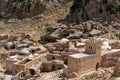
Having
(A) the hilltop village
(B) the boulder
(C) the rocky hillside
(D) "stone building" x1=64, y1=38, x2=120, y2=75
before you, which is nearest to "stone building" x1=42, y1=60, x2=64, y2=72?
(A) the hilltop village

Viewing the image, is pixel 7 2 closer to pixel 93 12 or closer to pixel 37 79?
pixel 93 12

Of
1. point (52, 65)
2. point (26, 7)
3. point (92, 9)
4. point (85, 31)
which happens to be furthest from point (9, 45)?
point (26, 7)

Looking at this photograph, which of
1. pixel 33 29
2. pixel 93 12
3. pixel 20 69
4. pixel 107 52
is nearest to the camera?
pixel 107 52

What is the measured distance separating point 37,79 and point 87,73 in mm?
6961

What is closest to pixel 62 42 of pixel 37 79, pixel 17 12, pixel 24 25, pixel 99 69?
pixel 37 79

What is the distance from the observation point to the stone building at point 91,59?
3945 centimetres

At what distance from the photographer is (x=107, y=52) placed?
42250 millimetres

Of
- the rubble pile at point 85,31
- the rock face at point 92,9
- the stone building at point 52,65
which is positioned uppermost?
the rock face at point 92,9

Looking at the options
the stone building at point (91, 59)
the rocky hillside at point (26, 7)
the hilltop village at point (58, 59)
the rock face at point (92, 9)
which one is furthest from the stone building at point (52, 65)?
the rocky hillside at point (26, 7)

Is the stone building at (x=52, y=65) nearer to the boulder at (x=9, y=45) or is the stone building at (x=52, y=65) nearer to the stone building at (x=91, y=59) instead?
the stone building at (x=91, y=59)

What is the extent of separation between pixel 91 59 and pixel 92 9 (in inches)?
1194

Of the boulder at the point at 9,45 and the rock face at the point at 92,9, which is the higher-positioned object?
the rock face at the point at 92,9

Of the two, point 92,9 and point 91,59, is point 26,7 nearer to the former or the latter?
point 92,9

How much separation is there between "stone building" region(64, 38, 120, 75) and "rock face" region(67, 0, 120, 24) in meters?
25.5
